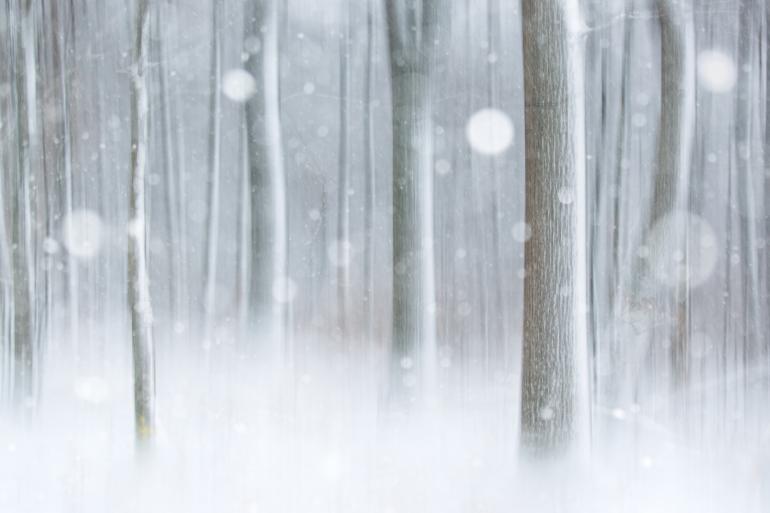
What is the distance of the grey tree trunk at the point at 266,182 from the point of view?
21.9 ft

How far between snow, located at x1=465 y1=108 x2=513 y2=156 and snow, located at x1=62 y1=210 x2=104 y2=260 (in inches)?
147

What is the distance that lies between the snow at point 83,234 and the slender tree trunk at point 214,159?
1.05 metres

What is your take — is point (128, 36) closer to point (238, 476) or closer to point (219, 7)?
point (219, 7)

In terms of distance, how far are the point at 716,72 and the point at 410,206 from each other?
122 inches

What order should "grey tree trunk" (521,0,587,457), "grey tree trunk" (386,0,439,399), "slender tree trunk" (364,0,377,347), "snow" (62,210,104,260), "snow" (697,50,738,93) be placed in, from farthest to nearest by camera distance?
"snow" (62,210,104,260) → "slender tree trunk" (364,0,377,347) → "snow" (697,50,738,93) → "grey tree trunk" (386,0,439,399) → "grey tree trunk" (521,0,587,457)

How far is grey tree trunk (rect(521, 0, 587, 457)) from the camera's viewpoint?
391 cm

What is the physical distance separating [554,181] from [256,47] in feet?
13.1

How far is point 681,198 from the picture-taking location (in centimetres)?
591

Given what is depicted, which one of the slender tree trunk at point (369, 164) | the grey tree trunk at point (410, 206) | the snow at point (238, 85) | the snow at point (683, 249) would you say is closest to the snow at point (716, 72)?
the snow at point (683, 249)

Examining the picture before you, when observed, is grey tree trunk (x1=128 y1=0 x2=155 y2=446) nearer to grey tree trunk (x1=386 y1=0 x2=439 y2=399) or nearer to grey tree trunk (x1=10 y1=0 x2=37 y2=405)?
grey tree trunk (x1=10 y1=0 x2=37 y2=405)

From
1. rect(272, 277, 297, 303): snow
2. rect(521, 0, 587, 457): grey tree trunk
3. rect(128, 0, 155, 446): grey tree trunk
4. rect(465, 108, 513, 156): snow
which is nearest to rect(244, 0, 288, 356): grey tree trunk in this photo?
rect(272, 277, 297, 303): snow

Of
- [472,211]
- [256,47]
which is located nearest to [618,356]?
[472,211]

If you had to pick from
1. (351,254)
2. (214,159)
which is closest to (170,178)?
(214,159)

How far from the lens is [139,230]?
558cm
